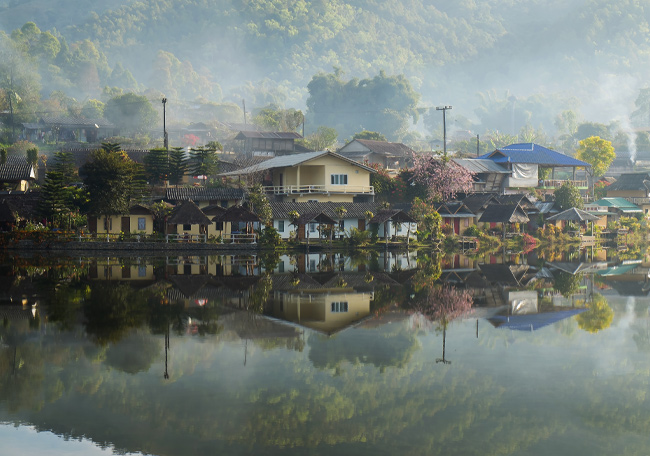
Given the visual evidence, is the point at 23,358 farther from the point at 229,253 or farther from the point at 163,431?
the point at 229,253

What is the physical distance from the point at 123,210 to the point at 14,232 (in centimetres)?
609

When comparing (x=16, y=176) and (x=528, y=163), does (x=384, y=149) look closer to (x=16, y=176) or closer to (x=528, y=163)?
(x=528, y=163)

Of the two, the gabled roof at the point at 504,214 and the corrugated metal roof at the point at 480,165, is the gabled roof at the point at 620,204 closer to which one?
the corrugated metal roof at the point at 480,165

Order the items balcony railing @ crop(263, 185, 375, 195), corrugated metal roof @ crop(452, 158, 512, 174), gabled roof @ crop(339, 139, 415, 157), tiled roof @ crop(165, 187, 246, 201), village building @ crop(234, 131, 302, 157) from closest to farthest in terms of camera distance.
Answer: tiled roof @ crop(165, 187, 246, 201), balcony railing @ crop(263, 185, 375, 195), corrugated metal roof @ crop(452, 158, 512, 174), gabled roof @ crop(339, 139, 415, 157), village building @ crop(234, 131, 302, 157)

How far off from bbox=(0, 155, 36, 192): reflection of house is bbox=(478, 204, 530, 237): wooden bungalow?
3135cm

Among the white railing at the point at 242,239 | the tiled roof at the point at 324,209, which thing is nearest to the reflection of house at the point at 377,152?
the tiled roof at the point at 324,209

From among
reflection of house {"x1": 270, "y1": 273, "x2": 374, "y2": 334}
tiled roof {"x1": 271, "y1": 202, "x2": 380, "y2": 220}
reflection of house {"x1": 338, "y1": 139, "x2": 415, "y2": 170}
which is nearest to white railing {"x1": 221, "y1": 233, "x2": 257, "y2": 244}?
tiled roof {"x1": 271, "y1": 202, "x2": 380, "y2": 220}

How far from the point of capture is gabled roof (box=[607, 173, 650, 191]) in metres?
62.8

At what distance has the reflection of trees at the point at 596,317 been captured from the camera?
728 inches

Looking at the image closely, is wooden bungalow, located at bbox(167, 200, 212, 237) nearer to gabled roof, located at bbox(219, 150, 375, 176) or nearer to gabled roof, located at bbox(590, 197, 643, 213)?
gabled roof, located at bbox(219, 150, 375, 176)

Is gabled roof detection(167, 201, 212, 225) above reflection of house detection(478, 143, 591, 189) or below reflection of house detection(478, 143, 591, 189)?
below

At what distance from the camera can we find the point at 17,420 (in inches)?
447

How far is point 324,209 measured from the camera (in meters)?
46.6

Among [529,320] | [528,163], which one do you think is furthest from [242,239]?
[528,163]
